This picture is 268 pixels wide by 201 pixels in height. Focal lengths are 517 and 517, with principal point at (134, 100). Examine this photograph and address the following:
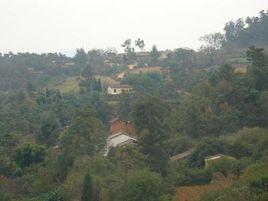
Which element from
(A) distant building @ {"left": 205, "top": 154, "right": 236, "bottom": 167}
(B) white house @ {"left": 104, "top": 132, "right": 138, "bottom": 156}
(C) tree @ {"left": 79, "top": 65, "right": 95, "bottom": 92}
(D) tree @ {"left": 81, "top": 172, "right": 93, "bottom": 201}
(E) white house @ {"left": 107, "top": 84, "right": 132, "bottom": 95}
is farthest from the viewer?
(C) tree @ {"left": 79, "top": 65, "right": 95, "bottom": 92}

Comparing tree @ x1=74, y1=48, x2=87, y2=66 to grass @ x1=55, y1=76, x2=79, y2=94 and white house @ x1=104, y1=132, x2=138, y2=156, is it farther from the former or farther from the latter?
white house @ x1=104, y1=132, x2=138, y2=156

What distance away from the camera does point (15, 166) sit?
88.6 ft

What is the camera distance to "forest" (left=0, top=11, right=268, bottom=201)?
66.0 feet

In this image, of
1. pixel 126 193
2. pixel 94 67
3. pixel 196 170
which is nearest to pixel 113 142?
pixel 196 170

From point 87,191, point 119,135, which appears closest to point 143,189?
point 87,191

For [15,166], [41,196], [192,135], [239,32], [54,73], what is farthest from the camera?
[239,32]

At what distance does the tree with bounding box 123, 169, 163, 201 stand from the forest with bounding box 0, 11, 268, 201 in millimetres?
37

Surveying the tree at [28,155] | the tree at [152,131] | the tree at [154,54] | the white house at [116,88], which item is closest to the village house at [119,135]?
the tree at [28,155]

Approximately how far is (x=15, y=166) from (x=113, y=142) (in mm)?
8379

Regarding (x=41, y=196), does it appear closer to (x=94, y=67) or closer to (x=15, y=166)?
(x=15, y=166)

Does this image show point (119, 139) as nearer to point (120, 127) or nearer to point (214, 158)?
point (120, 127)

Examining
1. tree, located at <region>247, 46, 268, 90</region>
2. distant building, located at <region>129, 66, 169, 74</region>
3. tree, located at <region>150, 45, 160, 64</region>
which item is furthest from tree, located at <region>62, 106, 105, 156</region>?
tree, located at <region>150, 45, 160, 64</region>

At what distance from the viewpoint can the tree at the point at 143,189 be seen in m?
18.8

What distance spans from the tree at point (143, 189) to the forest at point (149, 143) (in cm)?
4
